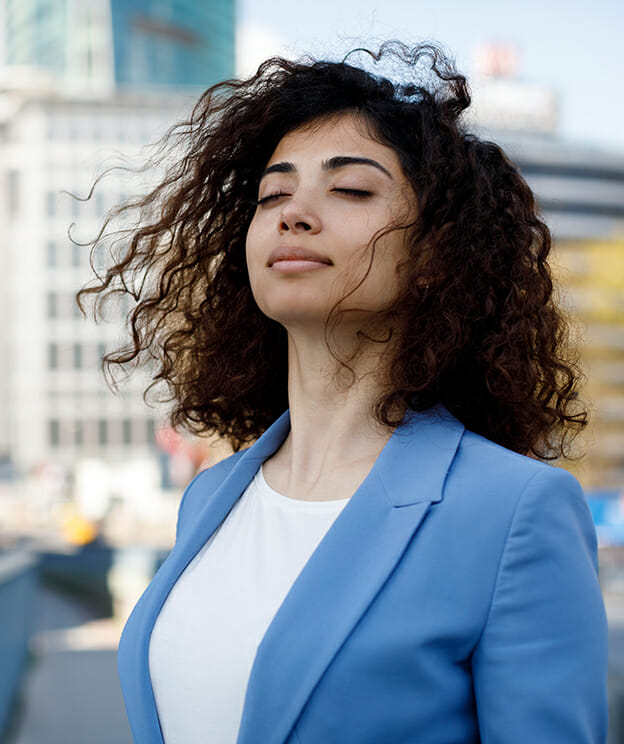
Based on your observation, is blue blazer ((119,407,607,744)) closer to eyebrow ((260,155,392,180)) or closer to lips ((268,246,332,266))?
lips ((268,246,332,266))

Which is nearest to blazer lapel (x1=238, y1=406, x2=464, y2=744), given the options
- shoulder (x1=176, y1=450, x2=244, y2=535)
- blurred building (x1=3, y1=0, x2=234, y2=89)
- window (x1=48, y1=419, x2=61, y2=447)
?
shoulder (x1=176, y1=450, x2=244, y2=535)

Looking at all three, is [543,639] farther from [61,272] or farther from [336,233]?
[61,272]

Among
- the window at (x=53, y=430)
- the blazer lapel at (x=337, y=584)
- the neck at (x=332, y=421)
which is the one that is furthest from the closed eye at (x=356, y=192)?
the window at (x=53, y=430)

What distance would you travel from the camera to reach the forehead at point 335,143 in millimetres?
1688

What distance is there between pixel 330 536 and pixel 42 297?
51.1m

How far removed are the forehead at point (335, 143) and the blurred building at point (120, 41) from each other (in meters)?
72.4

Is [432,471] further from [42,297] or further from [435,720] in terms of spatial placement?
[42,297]

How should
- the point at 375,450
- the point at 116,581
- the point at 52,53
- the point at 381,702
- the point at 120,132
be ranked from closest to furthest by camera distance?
1. the point at 381,702
2. the point at 375,450
3. the point at 116,581
4. the point at 120,132
5. the point at 52,53

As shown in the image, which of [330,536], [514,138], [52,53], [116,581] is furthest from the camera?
[52,53]

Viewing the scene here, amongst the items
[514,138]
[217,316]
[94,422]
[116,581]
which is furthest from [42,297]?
[217,316]

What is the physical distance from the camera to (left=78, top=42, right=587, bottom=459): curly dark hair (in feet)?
5.50

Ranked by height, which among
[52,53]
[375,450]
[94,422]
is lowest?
[94,422]

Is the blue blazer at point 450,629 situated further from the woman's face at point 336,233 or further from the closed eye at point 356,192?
the closed eye at point 356,192

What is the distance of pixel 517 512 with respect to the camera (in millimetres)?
1376
